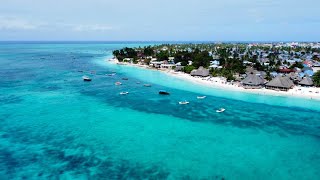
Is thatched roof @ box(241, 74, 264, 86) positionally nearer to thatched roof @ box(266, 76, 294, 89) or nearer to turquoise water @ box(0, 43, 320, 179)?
thatched roof @ box(266, 76, 294, 89)

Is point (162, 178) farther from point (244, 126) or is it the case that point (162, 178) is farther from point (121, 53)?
point (121, 53)

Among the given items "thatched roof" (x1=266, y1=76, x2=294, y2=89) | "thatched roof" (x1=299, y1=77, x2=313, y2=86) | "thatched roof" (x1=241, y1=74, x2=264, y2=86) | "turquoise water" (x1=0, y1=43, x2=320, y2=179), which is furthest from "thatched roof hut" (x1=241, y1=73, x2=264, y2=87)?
"thatched roof" (x1=299, y1=77, x2=313, y2=86)

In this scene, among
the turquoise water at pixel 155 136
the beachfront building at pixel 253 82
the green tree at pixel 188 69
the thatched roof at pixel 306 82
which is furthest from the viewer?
the green tree at pixel 188 69

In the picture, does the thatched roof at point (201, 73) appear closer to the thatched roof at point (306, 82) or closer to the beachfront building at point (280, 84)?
the beachfront building at point (280, 84)

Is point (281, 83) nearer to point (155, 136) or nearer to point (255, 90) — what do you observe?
point (255, 90)

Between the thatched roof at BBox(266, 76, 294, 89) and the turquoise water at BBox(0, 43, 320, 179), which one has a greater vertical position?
the thatched roof at BBox(266, 76, 294, 89)

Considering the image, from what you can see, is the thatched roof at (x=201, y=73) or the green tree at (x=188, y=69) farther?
the green tree at (x=188, y=69)

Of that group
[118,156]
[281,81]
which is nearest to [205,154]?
[118,156]

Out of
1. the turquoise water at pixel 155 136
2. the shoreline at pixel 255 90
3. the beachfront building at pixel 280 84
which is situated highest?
the beachfront building at pixel 280 84

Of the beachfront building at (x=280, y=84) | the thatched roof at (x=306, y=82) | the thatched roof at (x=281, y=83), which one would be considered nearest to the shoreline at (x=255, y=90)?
the beachfront building at (x=280, y=84)

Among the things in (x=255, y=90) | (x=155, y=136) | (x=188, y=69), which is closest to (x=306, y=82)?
(x=255, y=90)
